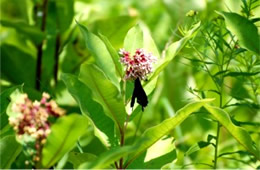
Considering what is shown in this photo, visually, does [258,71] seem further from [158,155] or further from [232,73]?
[158,155]

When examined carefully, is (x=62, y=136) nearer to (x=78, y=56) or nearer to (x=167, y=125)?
(x=167, y=125)

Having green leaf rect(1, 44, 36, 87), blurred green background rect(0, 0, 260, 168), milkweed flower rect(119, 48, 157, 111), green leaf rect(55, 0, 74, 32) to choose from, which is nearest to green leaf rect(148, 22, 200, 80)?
milkweed flower rect(119, 48, 157, 111)

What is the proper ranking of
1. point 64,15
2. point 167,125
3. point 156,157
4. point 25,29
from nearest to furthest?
1. point 167,125
2. point 156,157
3. point 25,29
4. point 64,15

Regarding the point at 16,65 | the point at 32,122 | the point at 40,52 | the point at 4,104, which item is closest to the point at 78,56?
the point at 40,52

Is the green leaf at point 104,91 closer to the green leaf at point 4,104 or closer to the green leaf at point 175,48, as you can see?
the green leaf at point 175,48

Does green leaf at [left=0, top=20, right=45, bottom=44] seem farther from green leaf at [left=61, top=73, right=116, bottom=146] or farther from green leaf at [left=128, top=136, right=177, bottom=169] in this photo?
green leaf at [left=128, top=136, right=177, bottom=169]

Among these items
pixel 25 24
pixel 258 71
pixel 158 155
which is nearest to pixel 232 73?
pixel 258 71

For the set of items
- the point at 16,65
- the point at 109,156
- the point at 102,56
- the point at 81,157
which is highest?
the point at 102,56
